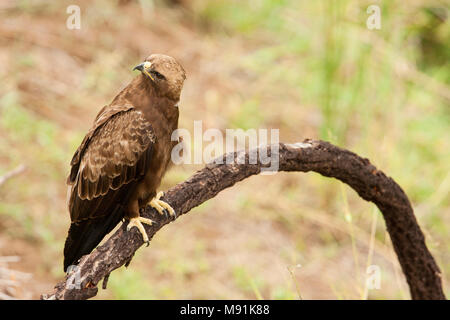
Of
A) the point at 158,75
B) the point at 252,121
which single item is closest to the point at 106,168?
the point at 158,75

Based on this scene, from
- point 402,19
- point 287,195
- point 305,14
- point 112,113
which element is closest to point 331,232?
point 287,195

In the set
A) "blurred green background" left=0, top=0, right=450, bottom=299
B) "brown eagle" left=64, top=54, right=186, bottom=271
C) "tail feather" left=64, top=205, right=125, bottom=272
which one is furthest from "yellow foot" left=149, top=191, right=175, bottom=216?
"blurred green background" left=0, top=0, right=450, bottom=299

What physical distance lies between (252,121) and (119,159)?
3.13m

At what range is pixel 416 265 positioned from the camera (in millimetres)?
2600

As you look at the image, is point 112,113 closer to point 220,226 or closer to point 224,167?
point 224,167

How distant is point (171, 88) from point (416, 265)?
1.32 m

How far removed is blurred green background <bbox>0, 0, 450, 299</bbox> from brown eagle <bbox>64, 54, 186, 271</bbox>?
82 cm

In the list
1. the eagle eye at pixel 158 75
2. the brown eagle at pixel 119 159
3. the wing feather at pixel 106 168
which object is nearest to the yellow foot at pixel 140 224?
the brown eagle at pixel 119 159

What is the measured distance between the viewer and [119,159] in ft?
6.81

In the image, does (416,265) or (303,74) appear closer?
(416,265)

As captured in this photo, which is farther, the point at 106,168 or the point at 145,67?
the point at 106,168

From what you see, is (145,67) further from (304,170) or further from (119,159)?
(304,170)

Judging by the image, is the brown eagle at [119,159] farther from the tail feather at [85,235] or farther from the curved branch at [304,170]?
the curved branch at [304,170]

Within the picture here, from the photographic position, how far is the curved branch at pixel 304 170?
1.74 m
